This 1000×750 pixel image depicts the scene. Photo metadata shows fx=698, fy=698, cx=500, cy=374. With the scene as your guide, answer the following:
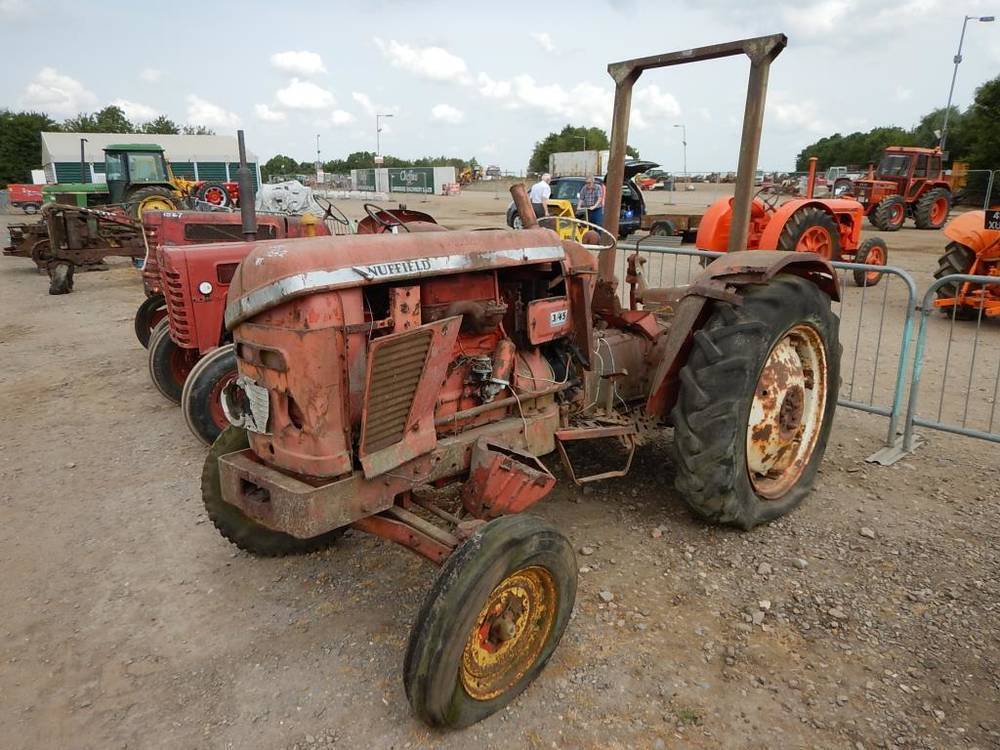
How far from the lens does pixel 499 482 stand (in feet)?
8.69

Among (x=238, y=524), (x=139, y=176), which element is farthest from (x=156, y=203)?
(x=238, y=524)

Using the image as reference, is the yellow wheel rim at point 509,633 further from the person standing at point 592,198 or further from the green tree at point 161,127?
the green tree at point 161,127

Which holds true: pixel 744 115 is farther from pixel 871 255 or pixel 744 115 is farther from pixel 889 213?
pixel 889 213

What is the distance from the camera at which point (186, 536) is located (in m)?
3.51

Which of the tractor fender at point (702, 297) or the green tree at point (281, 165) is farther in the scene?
the green tree at point (281, 165)

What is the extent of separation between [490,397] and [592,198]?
13.2 metres

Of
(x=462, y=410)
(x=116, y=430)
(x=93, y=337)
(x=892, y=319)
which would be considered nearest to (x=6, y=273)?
(x=93, y=337)

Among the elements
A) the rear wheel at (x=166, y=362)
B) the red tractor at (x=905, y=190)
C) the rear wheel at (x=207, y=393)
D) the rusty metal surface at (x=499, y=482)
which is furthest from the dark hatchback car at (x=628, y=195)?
the rusty metal surface at (x=499, y=482)

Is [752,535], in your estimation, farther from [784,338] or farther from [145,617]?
[145,617]

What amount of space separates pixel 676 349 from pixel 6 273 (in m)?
14.8

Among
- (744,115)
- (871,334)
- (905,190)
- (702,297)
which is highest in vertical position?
(905,190)

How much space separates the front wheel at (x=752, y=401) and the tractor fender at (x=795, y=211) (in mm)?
6263

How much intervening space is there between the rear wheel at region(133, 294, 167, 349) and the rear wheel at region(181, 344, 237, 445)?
2.70m

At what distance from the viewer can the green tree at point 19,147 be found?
48.4 m
